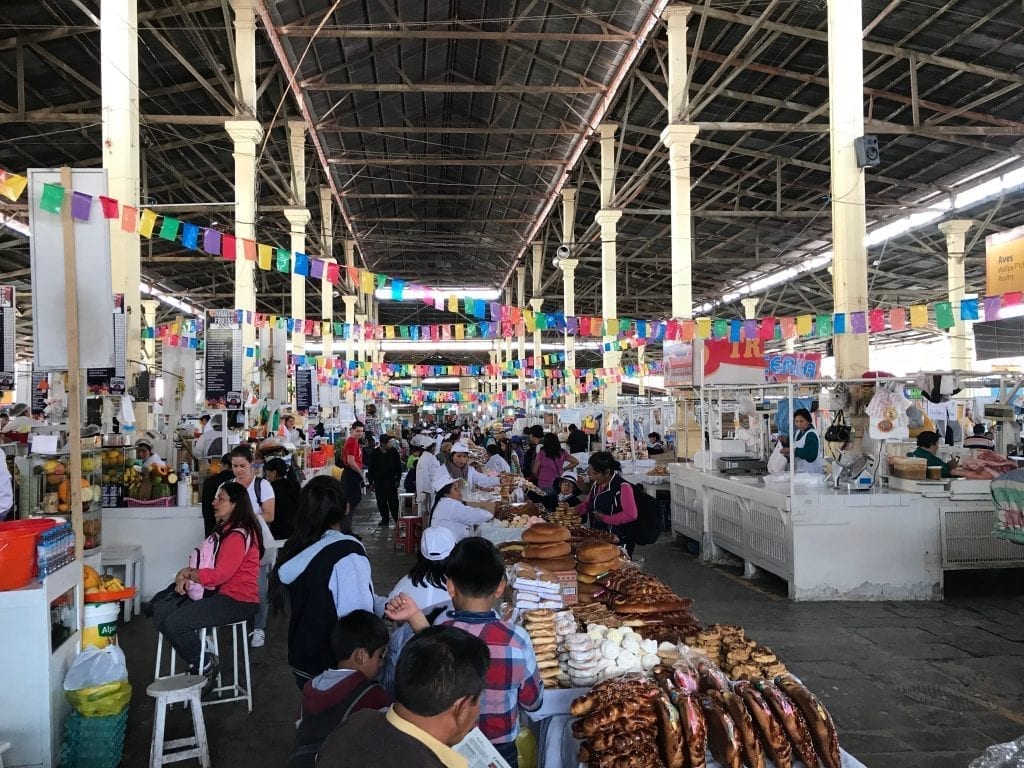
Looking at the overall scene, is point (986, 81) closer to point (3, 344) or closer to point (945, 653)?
point (945, 653)

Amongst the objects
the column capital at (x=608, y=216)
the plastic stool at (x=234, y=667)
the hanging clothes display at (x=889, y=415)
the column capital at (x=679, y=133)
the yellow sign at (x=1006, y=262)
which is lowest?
the plastic stool at (x=234, y=667)

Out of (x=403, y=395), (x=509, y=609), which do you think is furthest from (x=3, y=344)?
(x=403, y=395)

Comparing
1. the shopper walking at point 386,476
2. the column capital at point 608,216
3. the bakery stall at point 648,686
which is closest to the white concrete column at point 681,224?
the column capital at point 608,216

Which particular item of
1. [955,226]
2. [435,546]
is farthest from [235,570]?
[955,226]

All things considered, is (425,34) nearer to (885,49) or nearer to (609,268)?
(609,268)

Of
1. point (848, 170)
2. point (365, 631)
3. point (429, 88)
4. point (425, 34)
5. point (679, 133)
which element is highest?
point (425, 34)

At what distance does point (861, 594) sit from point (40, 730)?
602 cm

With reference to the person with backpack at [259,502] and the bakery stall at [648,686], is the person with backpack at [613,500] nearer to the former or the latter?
the bakery stall at [648,686]

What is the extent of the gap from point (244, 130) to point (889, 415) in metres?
10.2

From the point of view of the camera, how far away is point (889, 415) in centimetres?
714

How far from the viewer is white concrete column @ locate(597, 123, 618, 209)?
1656 centimetres

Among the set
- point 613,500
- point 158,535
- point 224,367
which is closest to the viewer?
point 613,500

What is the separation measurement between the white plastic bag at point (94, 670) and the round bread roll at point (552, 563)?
2.02 m

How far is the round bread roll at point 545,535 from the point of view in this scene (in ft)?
15.1
